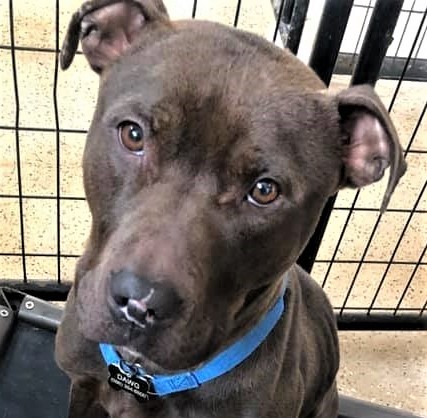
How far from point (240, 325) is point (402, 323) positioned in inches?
51.5

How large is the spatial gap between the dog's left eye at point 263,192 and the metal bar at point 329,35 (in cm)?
75

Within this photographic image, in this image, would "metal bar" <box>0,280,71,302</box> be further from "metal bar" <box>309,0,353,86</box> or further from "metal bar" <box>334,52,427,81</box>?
"metal bar" <box>334,52,427,81</box>

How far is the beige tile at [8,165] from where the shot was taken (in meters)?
2.74

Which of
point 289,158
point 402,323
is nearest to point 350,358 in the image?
point 402,323

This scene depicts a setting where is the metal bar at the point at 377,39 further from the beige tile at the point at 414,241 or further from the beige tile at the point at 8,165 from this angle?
the beige tile at the point at 8,165

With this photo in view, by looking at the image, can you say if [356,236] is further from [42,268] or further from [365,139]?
[365,139]

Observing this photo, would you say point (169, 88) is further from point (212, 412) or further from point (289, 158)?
point (212, 412)

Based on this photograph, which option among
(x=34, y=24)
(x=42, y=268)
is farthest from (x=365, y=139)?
(x=34, y=24)

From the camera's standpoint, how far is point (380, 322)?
269cm

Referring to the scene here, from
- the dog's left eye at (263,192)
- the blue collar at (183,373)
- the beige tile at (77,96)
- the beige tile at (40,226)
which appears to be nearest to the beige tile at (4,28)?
the beige tile at (77,96)

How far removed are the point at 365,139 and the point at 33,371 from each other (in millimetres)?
1203

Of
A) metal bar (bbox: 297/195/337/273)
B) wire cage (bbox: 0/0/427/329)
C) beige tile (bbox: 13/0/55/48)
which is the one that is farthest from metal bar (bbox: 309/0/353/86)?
beige tile (bbox: 13/0/55/48)

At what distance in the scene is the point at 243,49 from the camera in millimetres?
1385

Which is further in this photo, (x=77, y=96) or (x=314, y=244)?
(x=77, y=96)
